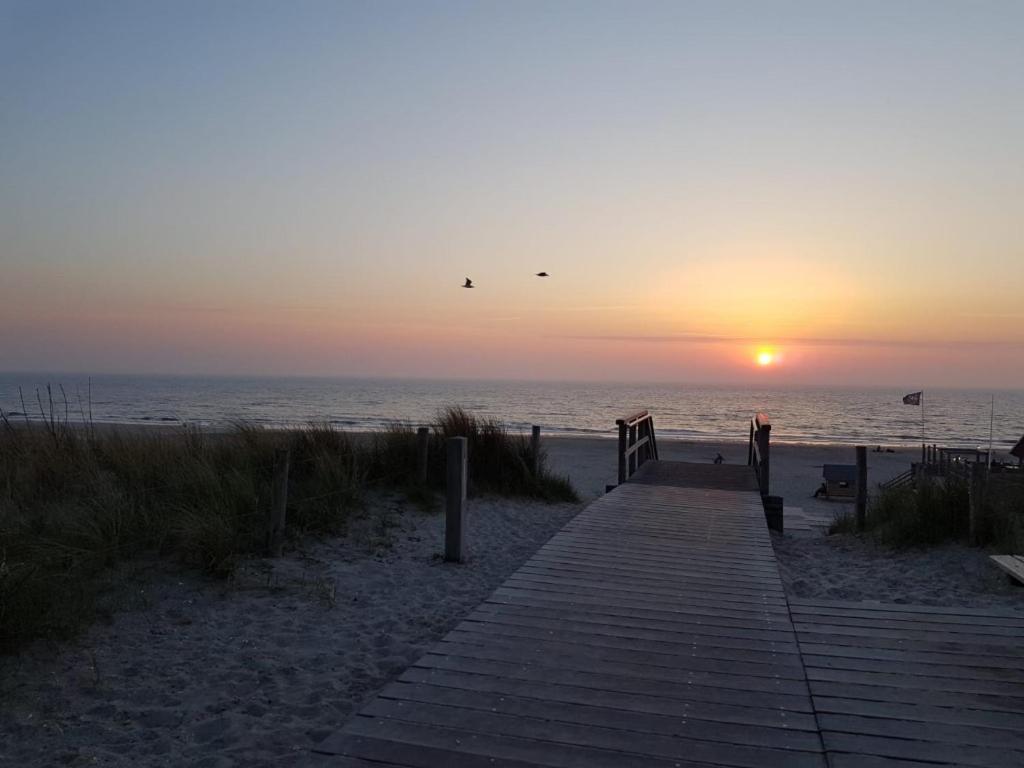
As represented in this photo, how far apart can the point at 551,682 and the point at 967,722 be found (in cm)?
179

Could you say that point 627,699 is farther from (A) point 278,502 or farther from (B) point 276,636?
(A) point 278,502

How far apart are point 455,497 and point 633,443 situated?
648 centimetres

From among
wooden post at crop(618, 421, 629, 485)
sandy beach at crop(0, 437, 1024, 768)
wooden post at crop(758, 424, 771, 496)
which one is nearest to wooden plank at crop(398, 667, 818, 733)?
sandy beach at crop(0, 437, 1024, 768)

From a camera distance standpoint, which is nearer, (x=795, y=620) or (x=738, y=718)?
(x=738, y=718)

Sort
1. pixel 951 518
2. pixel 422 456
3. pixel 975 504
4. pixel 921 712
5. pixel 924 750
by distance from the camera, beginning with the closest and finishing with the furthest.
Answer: pixel 924 750
pixel 921 712
pixel 975 504
pixel 951 518
pixel 422 456

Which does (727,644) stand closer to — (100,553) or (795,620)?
(795,620)

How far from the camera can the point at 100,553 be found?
5.96 meters

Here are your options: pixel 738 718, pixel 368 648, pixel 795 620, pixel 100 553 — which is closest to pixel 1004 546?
pixel 795 620

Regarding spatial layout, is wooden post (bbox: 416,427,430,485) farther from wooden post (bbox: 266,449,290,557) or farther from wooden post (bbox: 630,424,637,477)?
wooden post (bbox: 630,424,637,477)

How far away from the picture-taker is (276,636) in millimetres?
5148

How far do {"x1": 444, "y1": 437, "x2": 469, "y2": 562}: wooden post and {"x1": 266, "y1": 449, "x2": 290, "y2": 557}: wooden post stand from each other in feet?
4.76

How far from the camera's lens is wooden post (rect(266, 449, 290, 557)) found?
6.60m

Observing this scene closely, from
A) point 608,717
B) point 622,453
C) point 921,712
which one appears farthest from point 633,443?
point 608,717

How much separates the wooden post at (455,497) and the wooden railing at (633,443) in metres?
4.40
